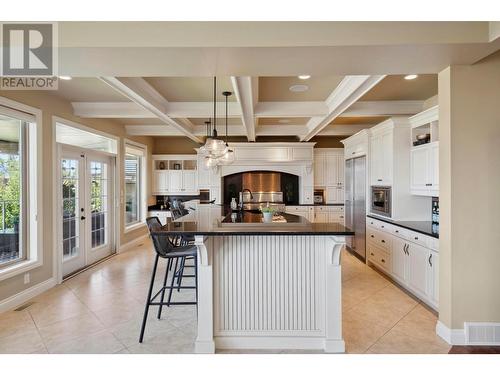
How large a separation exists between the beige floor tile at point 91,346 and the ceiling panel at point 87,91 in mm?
2785

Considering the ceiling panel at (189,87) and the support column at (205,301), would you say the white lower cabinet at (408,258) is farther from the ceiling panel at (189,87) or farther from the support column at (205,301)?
the ceiling panel at (189,87)

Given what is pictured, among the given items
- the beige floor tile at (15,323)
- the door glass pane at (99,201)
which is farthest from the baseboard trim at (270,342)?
the door glass pane at (99,201)

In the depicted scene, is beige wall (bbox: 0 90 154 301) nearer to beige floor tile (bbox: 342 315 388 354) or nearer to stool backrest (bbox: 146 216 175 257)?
stool backrest (bbox: 146 216 175 257)

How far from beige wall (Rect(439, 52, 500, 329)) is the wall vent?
49 mm

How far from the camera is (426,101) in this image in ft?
13.9

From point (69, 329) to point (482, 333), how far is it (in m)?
3.70

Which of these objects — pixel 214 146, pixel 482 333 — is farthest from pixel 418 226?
pixel 214 146

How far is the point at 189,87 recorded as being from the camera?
367 cm

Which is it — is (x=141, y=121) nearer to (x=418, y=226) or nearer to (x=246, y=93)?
(x=246, y=93)

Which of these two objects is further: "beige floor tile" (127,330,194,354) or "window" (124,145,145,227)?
"window" (124,145,145,227)

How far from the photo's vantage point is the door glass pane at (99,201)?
197 inches

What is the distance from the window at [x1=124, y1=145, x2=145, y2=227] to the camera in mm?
6316

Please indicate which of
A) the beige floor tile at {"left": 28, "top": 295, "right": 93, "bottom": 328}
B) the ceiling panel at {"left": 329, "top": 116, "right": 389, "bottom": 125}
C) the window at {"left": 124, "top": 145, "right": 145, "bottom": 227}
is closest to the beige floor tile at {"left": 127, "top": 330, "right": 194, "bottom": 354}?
the beige floor tile at {"left": 28, "top": 295, "right": 93, "bottom": 328}
